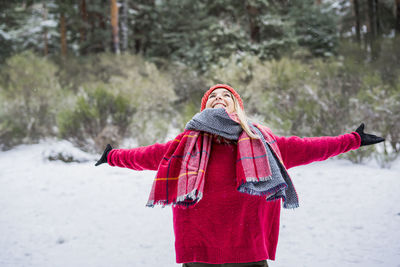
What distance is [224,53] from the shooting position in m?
10.9

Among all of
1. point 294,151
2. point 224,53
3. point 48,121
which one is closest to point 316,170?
point 294,151

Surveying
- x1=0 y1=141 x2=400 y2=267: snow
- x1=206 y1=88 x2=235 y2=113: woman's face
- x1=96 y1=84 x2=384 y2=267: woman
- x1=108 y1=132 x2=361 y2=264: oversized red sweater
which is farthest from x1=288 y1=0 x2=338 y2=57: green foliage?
x1=108 y1=132 x2=361 y2=264: oversized red sweater

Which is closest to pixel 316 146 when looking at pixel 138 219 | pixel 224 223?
pixel 224 223

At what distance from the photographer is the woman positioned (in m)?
1.50

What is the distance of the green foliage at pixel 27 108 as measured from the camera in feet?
22.3

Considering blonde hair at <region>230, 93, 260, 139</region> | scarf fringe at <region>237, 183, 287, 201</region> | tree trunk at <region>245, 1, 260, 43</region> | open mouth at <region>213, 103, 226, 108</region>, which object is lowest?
scarf fringe at <region>237, 183, 287, 201</region>

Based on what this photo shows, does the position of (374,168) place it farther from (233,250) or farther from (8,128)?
(8,128)

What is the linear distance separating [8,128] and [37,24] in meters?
11.4

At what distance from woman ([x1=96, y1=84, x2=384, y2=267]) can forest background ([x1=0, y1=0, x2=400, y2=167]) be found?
3.85 meters

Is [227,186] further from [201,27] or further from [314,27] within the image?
[201,27]

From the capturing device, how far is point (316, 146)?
171 cm

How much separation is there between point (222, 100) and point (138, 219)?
234 cm

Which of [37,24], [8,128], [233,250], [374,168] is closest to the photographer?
[233,250]

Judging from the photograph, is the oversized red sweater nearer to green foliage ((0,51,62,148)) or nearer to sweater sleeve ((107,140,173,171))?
sweater sleeve ((107,140,173,171))
